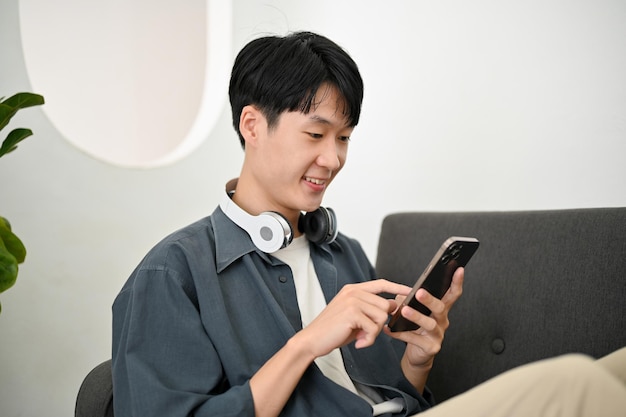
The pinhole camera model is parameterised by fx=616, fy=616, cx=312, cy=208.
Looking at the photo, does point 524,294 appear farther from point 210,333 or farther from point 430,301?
point 210,333

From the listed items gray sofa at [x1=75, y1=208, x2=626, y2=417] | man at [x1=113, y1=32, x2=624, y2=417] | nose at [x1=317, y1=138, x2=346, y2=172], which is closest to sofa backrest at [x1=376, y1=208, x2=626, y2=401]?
gray sofa at [x1=75, y1=208, x2=626, y2=417]

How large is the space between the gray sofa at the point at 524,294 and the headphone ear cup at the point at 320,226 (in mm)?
394

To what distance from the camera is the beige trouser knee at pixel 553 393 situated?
817 mm

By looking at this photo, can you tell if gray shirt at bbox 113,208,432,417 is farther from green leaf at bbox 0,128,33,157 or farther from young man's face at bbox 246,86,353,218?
green leaf at bbox 0,128,33,157

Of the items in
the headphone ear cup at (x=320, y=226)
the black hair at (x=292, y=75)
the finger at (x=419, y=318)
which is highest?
the black hair at (x=292, y=75)

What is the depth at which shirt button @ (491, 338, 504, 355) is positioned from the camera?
59.2 inches

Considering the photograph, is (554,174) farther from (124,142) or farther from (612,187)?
(124,142)

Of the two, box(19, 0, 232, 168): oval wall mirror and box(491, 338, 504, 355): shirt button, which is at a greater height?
box(19, 0, 232, 168): oval wall mirror

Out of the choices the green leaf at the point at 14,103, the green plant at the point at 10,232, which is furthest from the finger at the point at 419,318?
the green leaf at the point at 14,103

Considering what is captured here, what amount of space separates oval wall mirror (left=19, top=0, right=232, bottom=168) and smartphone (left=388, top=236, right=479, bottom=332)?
1754 mm

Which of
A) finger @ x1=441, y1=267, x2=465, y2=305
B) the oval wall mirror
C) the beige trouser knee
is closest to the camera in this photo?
the beige trouser knee

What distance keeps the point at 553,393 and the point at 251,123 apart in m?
0.85

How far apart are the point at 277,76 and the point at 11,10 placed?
150 cm

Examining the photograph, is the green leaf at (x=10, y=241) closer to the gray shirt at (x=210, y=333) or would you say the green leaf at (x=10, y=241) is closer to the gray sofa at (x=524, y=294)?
the gray sofa at (x=524, y=294)
